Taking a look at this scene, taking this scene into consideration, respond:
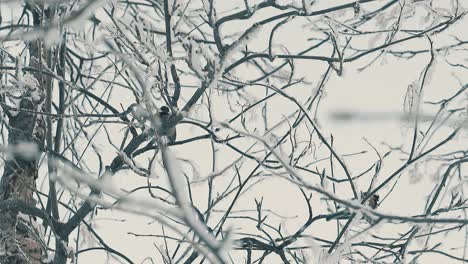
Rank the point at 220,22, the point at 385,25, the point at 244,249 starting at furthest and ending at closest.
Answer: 1. the point at 385,25
2. the point at 244,249
3. the point at 220,22

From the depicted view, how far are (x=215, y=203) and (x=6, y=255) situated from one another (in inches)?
49.7

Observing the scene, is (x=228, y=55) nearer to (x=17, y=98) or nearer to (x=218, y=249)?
(x=218, y=249)

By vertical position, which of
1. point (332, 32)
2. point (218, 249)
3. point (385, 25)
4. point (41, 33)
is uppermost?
point (385, 25)

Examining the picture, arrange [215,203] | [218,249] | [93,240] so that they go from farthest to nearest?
[93,240] < [215,203] < [218,249]

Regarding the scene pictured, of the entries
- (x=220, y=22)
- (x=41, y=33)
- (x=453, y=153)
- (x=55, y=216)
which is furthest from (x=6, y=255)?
(x=41, y=33)

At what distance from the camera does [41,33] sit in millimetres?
1401

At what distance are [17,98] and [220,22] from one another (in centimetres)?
151

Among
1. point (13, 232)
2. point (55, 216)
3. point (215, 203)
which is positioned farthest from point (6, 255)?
point (215, 203)

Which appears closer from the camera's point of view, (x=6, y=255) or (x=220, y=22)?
(x=220, y=22)

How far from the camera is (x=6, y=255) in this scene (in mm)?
4125

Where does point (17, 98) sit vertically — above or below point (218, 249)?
above

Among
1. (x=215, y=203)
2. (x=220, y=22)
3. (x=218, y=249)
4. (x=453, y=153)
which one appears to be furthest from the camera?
(x=453, y=153)

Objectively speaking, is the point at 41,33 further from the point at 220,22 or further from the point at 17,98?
the point at 17,98

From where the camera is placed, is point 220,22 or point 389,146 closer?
point 220,22
